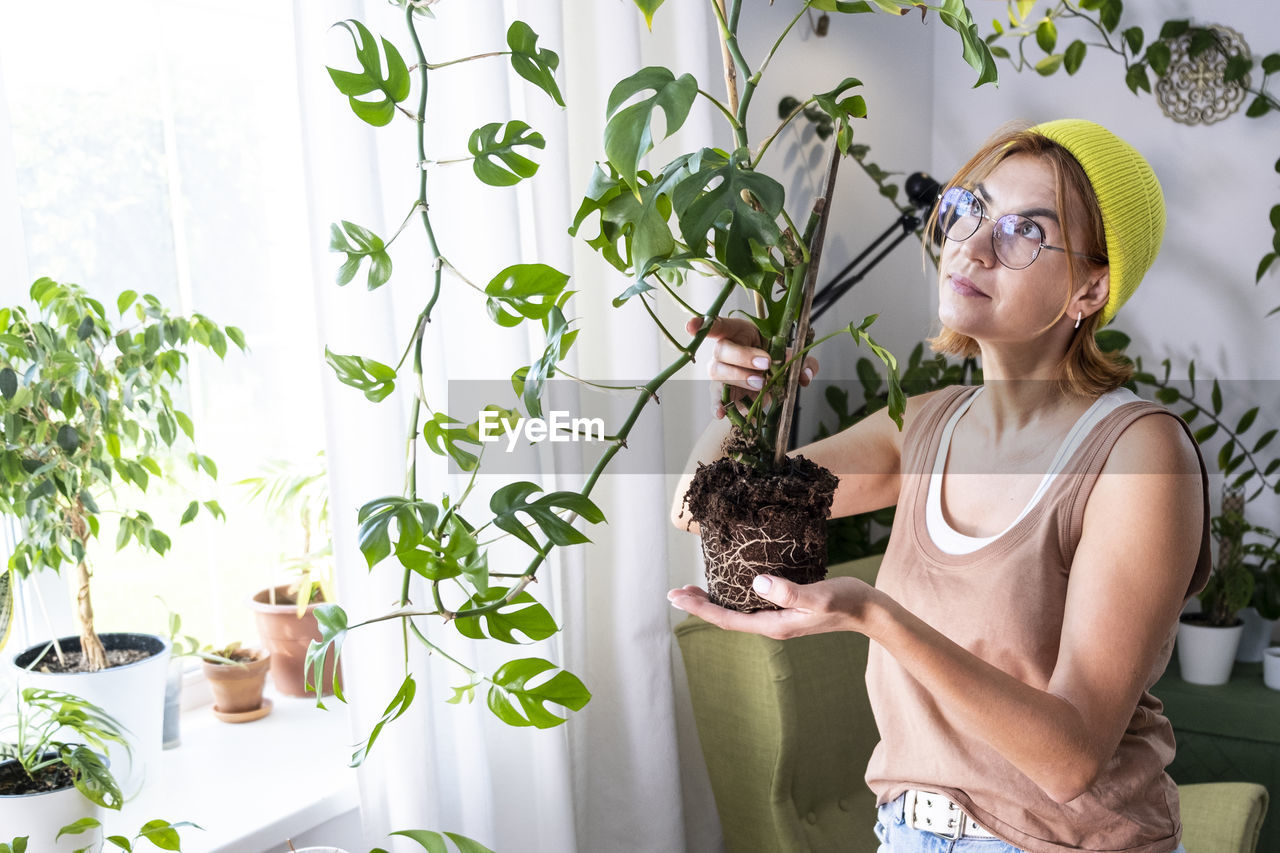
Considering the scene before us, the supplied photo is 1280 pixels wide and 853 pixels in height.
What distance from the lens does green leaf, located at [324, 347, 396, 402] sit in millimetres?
829

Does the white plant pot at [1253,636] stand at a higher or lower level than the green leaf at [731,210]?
lower

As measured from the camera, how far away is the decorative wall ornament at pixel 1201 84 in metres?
2.62

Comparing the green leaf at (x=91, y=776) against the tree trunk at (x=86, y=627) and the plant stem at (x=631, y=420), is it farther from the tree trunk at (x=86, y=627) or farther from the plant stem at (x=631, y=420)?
the plant stem at (x=631, y=420)

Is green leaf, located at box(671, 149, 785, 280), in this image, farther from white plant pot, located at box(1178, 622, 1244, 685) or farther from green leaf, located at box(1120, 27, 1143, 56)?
green leaf, located at box(1120, 27, 1143, 56)

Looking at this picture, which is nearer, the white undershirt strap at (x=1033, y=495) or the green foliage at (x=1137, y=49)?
the white undershirt strap at (x=1033, y=495)

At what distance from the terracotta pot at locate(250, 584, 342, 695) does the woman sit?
0.84 m

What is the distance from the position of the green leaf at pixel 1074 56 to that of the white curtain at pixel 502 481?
1.27 metres

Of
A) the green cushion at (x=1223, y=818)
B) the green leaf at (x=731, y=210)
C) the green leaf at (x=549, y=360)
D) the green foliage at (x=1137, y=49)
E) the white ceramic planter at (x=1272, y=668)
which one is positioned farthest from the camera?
the green foliage at (x=1137, y=49)

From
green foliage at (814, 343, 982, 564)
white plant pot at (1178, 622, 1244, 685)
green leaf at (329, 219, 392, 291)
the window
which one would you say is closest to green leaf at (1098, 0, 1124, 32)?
green foliage at (814, 343, 982, 564)

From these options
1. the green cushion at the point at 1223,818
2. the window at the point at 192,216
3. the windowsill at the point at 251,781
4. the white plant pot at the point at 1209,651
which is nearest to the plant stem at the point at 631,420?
the window at the point at 192,216

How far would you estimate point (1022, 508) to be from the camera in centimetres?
111

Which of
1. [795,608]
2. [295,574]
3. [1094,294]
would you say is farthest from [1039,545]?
[295,574]

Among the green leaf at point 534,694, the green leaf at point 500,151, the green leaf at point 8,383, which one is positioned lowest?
A: the green leaf at point 534,694

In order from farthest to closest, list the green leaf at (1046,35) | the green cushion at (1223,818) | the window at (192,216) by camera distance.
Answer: the green leaf at (1046,35), the green cushion at (1223,818), the window at (192,216)
